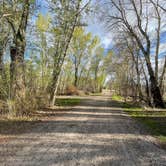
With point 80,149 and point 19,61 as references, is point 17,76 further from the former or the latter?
point 80,149

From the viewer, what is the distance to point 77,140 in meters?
6.55

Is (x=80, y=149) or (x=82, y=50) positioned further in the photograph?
(x=82, y=50)

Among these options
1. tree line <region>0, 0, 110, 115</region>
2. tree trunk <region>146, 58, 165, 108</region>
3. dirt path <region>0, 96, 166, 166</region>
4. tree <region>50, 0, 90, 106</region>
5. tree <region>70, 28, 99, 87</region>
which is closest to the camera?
dirt path <region>0, 96, 166, 166</region>

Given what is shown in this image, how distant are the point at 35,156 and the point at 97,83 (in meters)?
51.5

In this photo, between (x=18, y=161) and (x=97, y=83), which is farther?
(x=97, y=83)

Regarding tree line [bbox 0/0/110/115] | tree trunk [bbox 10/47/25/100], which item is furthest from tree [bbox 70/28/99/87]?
tree trunk [bbox 10/47/25/100]

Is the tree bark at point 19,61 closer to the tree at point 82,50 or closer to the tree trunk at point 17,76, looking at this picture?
the tree trunk at point 17,76

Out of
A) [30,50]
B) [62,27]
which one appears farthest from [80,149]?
[62,27]

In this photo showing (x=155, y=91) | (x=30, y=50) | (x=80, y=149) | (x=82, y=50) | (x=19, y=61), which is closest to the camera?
(x=80, y=149)

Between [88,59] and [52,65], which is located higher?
[88,59]

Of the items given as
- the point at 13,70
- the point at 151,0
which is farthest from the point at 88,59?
the point at 13,70

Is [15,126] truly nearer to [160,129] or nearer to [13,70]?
[13,70]

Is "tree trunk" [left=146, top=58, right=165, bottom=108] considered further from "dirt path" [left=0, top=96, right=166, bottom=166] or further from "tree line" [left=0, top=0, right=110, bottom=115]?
"dirt path" [left=0, top=96, right=166, bottom=166]

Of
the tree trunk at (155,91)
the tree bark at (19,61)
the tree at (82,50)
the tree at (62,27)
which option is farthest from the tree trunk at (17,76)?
the tree at (82,50)
